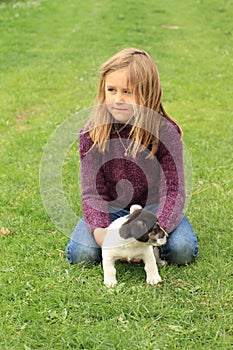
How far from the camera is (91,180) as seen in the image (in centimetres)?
391

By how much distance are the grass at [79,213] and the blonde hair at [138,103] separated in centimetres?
88

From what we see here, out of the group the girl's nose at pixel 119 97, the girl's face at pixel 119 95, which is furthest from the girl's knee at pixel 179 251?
the girl's nose at pixel 119 97

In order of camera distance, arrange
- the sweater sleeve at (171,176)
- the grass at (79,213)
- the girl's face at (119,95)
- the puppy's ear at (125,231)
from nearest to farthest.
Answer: the grass at (79,213) → the puppy's ear at (125,231) → the girl's face at (119,95) → the sweater sleeve at (171,176)

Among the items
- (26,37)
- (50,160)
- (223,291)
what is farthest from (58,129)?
(26,37)

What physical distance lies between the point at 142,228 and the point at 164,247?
65cm

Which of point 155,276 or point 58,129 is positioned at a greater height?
point 155,276

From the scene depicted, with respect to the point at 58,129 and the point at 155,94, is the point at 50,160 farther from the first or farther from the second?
the point at 155,94

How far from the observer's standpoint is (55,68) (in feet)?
35.6

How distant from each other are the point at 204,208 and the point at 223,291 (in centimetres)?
137

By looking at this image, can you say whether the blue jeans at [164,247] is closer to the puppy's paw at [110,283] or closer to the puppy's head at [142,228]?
the puppy's paw at [110,283]

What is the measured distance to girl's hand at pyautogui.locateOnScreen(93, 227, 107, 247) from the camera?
3656 mm

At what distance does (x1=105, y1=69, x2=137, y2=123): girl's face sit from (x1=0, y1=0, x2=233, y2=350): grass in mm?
1063

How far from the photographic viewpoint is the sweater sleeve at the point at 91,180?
12.6 ft

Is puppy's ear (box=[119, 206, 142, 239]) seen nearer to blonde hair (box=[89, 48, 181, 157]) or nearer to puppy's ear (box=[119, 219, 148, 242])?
puppy's ear (box=[119, 219, 148, 242])
